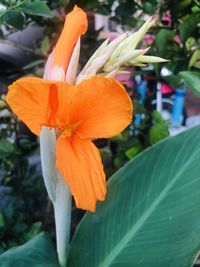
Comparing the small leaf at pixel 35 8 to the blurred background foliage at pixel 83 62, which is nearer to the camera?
the small leaf at pixel 35 8

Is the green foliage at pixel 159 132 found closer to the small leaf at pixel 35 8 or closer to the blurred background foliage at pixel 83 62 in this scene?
the blurred background foliage at pixel 83 62

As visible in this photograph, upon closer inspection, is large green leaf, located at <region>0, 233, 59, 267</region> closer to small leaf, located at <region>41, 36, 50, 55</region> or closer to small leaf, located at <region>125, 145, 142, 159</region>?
small leaf, located at <region>125, 145, 142, 159</region>

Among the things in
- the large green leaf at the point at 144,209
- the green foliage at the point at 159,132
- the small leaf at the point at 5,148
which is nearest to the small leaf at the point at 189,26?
the green foliage at the point at 159,132

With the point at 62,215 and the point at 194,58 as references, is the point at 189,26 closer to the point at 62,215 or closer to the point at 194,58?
the point at 194,58

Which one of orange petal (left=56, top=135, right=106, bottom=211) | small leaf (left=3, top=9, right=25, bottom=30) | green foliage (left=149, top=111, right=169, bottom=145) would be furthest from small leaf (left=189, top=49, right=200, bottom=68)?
orange petal (left=56, top=135, right=106, bottom=211)

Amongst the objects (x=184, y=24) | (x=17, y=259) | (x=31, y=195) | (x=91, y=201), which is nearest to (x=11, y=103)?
(x=91, y=201)

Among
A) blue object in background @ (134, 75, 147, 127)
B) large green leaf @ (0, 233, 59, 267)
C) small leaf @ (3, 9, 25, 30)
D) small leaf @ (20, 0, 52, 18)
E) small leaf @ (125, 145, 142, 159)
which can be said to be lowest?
small leaf @ (125, 145, 142, 159)

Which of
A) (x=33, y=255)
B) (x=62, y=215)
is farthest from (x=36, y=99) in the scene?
(x=33, y=255)

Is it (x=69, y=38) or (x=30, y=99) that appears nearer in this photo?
(x=30, y=99)
